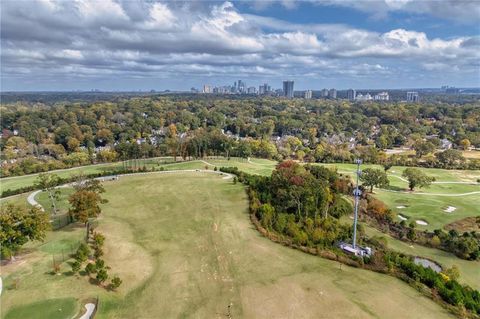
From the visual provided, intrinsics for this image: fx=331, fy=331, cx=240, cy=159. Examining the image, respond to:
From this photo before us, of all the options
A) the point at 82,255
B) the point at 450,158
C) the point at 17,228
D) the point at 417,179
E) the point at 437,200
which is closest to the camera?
the point at 82,255

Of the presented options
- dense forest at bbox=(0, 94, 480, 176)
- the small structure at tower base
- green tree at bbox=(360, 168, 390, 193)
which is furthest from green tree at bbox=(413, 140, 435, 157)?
the small structure at tower base

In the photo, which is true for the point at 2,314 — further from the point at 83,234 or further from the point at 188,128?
the point at 188,128

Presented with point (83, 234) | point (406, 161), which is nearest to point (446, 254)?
point (83, 234)

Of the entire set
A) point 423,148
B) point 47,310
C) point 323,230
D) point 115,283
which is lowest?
point 47,310

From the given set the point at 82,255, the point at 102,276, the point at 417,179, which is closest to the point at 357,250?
the point at 102,276

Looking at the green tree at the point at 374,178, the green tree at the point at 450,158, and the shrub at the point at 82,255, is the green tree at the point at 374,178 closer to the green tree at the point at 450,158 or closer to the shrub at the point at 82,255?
the green tree at the point at 450,158

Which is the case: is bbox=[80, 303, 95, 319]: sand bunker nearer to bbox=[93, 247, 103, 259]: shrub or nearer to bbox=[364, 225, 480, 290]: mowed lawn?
bbox=[93, 247, 103, 259]: shrub

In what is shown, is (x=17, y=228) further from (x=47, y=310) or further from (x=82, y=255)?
(x=47, y=310)
